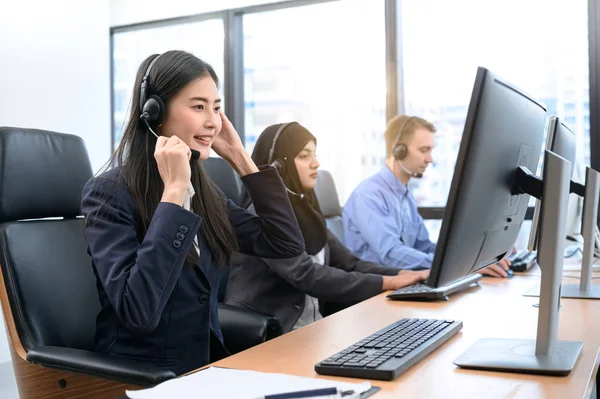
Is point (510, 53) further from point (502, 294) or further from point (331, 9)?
point (502, 294)

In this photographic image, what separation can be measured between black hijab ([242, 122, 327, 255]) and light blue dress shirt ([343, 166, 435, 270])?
411mm

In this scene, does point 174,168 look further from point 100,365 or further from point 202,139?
point 100,365

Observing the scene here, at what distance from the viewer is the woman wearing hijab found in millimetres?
2041

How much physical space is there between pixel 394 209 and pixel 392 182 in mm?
132

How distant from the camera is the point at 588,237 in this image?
63.0 inches

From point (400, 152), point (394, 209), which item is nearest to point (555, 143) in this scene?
point (394, 209)

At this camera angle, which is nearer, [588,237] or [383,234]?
[588,237]

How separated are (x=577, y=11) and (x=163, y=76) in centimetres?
285

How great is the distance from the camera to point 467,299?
1.73 meters

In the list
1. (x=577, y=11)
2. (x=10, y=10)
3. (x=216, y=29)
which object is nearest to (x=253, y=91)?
(x=216, y=29)

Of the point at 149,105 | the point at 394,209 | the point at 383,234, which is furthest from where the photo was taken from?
the point at 394,209

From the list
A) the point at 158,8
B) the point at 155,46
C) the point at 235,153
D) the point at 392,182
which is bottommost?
the point at 392,182

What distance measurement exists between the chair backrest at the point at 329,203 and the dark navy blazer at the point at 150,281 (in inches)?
54.8

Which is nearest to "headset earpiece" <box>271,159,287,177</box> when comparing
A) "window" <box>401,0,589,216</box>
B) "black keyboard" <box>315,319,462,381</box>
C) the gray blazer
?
the gray blazer
